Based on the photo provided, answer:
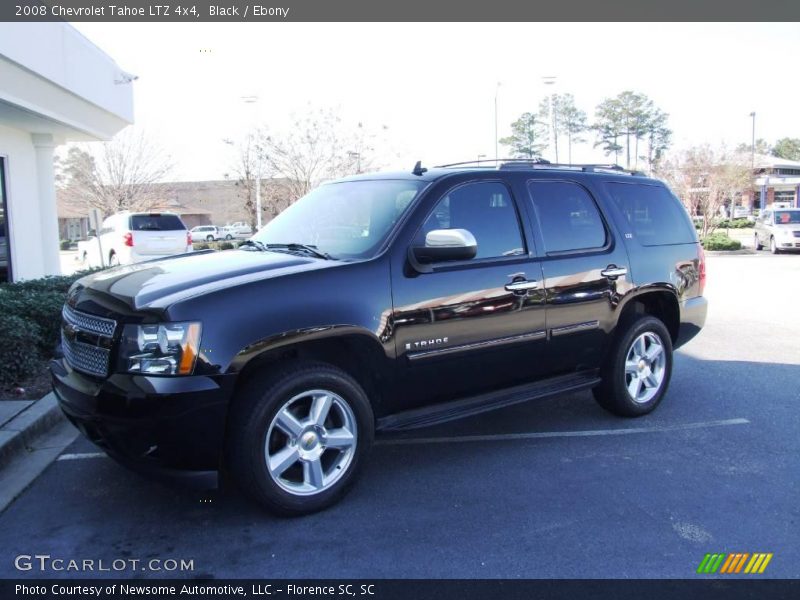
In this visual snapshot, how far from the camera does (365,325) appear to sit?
3.84 m

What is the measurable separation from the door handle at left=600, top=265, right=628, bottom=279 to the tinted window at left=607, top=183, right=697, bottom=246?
429mm

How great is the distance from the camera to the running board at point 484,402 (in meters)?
4.11

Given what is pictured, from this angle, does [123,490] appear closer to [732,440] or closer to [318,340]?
[318,340]

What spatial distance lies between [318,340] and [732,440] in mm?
3265

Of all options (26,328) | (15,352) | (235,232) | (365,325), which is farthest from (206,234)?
(365,325)

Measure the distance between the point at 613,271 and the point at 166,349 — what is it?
3.39 m

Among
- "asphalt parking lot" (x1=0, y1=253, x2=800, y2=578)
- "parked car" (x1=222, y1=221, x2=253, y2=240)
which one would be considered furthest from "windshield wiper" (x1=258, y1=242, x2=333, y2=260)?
"parked car" (x1=222, y1=221, x2=253, y2=240)

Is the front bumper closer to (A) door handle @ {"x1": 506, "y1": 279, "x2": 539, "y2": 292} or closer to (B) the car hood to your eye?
(B) the car hood

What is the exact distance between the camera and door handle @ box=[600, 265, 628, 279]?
5109 millimetres

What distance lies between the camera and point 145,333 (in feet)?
11.1

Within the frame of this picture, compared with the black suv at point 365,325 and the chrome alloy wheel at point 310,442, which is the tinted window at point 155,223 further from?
the chrome alloy wheel at point 310,442

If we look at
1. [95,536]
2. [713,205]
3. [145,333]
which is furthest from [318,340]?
[713,205]

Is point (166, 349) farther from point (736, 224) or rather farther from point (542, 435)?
point (736, 224)

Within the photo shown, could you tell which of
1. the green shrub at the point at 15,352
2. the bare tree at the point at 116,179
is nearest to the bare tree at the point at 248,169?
the bare tree at the point at 116,179
